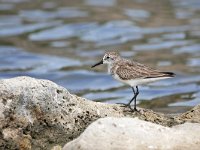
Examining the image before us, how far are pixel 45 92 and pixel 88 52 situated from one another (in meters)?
11.4

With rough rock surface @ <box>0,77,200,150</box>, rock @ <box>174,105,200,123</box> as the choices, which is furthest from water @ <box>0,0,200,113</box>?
rough rock surface @ <box>0,77,200,150</box>

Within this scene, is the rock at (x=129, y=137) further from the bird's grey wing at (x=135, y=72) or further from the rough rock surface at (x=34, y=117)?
the bird's grey wing at (x=135, y=72)

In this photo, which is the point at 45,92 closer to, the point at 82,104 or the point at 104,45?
the point at 82,104

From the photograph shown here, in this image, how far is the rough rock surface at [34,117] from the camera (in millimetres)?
9336

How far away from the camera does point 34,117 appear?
9.41 meters

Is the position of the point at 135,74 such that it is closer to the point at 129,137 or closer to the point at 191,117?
the point at 191,117

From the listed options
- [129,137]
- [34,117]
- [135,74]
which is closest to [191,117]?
[135,74]

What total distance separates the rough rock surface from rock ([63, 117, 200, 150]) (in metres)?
0.85

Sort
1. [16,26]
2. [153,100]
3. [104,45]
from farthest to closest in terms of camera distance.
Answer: [16,26]
[104,45]
[153,100]

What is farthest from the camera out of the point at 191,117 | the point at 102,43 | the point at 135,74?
the point at 102,43

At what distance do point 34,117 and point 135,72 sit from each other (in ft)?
5.97

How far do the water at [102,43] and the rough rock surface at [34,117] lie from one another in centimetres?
488

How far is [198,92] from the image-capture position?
53.3ft

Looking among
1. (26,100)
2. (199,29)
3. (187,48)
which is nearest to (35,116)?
(26,100)
